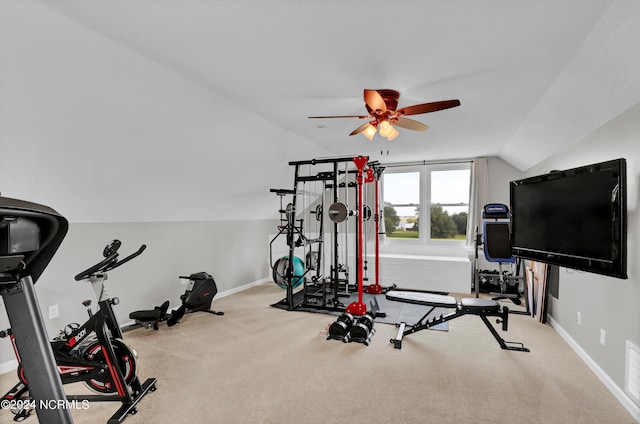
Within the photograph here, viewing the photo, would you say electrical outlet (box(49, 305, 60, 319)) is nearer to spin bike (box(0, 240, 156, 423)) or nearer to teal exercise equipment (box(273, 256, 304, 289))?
spin bike (box(0, 240, 156, 423))

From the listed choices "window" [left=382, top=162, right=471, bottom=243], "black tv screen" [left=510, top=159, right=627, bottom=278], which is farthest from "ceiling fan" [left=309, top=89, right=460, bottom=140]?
"window" [left=382, top=162, right=471, bottom=243]

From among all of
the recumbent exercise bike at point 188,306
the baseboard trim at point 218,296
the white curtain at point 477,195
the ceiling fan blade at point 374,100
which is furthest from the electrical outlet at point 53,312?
the white curtain at point 477,195

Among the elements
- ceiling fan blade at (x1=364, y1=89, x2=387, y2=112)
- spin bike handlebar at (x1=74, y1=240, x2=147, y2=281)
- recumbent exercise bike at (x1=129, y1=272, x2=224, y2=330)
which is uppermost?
ceiling fan blade at (x1=364, y1=89, x2=387, y2=112)

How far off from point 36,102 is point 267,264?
4.72 meters

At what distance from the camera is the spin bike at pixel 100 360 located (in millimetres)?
2096

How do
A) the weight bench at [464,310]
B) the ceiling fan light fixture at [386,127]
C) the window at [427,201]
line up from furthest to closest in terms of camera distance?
the window at [427,201]
the weight bench at [464,310]
the ceiling fan light fixture at [386,127]

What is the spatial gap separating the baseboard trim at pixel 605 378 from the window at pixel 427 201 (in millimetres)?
3186

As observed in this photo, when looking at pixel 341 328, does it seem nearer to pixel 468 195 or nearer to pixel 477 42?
pixel 477 42

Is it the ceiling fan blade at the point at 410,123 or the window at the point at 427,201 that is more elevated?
the ceiling fan blade at the point at 410,123

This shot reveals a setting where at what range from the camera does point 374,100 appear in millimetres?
2582

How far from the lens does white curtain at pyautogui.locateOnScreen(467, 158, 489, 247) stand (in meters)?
6.06

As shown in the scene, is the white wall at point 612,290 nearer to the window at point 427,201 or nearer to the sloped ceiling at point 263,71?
the sloped ceiling at point 263,71

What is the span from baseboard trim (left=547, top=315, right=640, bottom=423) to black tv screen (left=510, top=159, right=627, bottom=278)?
0.93 m

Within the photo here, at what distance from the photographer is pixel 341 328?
11.1 feet
